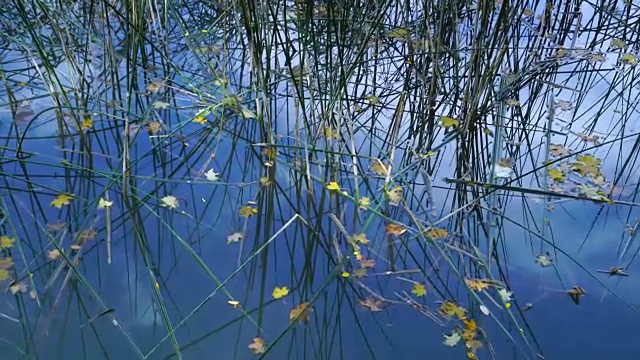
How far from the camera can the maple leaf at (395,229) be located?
5.31 ft

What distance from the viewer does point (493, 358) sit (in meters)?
1.36

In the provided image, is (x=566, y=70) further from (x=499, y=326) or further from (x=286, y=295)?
(x=286, y=295)

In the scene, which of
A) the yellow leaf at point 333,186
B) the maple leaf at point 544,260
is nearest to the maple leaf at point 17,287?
the yellow leaf at point 333,186

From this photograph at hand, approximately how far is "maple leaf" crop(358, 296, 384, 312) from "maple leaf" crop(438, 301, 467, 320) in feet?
0.38

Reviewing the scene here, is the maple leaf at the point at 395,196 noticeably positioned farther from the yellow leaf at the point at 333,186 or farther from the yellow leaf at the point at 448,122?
the yellow leaf at the point at 448,122

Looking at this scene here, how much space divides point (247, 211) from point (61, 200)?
16.5 inches

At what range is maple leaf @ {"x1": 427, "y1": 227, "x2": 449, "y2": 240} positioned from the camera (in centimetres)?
162

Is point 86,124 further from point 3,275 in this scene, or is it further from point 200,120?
point 3,275

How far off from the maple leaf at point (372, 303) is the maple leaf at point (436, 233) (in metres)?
0.22

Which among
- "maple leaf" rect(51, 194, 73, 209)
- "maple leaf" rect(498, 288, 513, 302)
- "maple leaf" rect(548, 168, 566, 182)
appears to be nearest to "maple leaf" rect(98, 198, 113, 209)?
"maple leaf" rect(51, 194, 73, 209)

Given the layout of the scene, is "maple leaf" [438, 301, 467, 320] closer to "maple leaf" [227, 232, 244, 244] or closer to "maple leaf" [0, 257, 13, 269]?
"maple leaf" [227, 232, 244, 244]

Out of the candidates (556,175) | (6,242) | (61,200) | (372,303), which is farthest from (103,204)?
(556,175)

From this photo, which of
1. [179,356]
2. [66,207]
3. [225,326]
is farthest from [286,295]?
[66,207]

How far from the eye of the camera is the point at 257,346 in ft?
4.43
